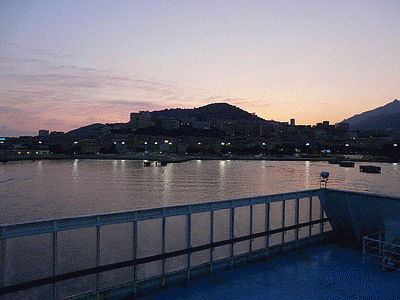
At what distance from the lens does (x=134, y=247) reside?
7895mm

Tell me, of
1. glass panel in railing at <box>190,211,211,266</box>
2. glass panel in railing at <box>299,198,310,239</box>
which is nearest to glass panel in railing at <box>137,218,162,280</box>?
glass panel in railing at <box>190,211,211,266</box>

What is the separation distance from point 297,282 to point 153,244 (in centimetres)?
1509

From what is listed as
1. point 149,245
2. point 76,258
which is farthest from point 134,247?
point 149,245

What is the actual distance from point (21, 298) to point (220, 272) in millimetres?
9392

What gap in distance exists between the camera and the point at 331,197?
40.2 ft

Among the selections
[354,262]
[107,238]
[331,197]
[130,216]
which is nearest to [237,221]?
[107,238]

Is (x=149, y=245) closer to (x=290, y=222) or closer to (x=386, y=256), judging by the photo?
(x=290, y=222)

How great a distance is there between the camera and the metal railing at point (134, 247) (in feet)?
23.6

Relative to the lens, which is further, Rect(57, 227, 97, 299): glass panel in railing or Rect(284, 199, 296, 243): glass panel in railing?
Rect(284, 199, 296, 243): glass panel in railing

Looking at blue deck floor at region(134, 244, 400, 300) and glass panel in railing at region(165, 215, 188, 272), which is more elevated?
blue deck floor at region(134, 244, 400, 300)

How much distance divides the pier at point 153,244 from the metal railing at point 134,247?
22mm

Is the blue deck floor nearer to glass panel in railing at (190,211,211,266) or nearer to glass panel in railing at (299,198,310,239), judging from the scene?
glass panel in railing at (299,198,310,239)

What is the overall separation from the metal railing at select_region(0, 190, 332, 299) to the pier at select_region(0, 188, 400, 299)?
0.9 inches

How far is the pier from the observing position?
7.22 m
